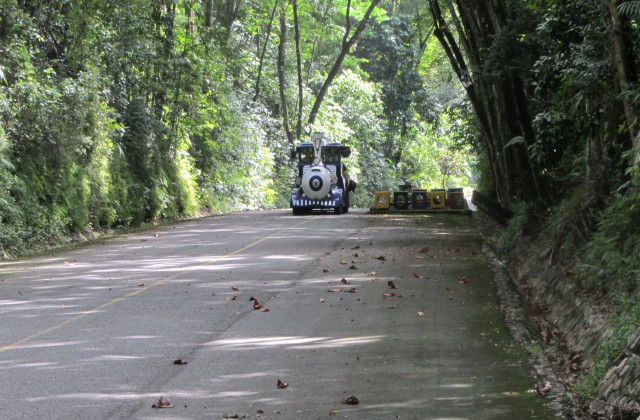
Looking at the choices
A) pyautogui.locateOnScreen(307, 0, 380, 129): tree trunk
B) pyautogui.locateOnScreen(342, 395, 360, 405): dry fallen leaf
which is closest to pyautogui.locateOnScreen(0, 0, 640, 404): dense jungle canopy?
pyautogui.locateOnScreen(307, 0, 380, 129): tree trunk

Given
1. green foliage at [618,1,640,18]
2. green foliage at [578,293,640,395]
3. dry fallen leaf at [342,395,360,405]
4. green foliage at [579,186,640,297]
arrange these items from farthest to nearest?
green foliage at [579,186,640,297], green foliage at [618,1,640,18], green foliage at [578,293,640,395], dry fallen leaf at [342,395,360,405]

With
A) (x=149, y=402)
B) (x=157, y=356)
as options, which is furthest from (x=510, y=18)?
(x=149, y=402)

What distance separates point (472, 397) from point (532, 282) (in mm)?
8613

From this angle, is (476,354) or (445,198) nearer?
(476,354)

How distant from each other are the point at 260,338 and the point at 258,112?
43.1m

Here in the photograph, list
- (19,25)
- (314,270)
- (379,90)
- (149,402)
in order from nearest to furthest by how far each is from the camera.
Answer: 1. (149,402)
2. (314,270)
3. (19,25)
4. (379,90)

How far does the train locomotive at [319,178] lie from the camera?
1480 inches

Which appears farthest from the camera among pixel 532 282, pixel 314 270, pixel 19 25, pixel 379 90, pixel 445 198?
pixel 379 90

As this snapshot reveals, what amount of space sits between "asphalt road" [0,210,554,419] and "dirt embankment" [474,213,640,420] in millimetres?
415

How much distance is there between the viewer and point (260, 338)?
11.0 m

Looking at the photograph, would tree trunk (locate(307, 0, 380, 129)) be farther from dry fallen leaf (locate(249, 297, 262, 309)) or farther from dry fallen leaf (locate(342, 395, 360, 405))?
dry fallen leaf (locate(342, 395, 360, 405))

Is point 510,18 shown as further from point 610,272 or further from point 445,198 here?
point 445,198

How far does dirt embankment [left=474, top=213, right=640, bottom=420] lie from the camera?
25.5ft

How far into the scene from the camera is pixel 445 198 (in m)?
40.2
